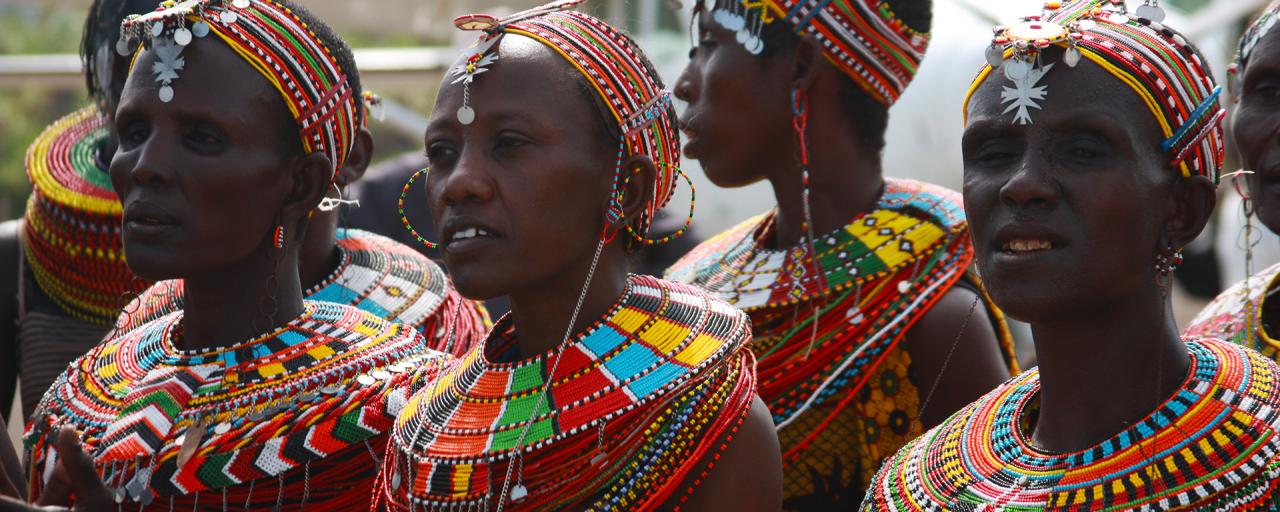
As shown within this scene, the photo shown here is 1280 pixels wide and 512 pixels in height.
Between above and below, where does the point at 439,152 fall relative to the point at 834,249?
above

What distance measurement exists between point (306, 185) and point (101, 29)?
1.56 meters

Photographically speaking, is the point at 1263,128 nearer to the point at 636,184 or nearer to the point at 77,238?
the point at 636,184

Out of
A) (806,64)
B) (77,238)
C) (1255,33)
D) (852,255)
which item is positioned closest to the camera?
(1255,33)

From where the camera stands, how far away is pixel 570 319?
329cm

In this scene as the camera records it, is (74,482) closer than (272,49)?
Yes

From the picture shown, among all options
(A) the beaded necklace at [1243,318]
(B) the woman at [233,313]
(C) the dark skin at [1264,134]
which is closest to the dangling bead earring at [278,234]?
(B) the woman at [233,313]

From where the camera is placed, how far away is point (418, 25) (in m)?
14.7

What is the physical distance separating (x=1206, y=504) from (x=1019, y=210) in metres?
0.62

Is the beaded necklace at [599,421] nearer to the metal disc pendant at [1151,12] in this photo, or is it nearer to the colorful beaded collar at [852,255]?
the colorful beaded collar at [852,255]

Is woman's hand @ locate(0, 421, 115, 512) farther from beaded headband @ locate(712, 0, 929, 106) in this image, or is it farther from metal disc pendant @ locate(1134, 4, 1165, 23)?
metal disc pendant @ locate(1134, 4, 1165, 23)

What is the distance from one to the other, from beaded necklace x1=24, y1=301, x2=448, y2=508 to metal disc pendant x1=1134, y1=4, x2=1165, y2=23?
179 cm

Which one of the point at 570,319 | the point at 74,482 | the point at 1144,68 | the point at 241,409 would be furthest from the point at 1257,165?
the point at 74,482

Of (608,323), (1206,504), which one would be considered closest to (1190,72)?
(1206,504)

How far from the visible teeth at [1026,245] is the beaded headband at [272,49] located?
175cm
